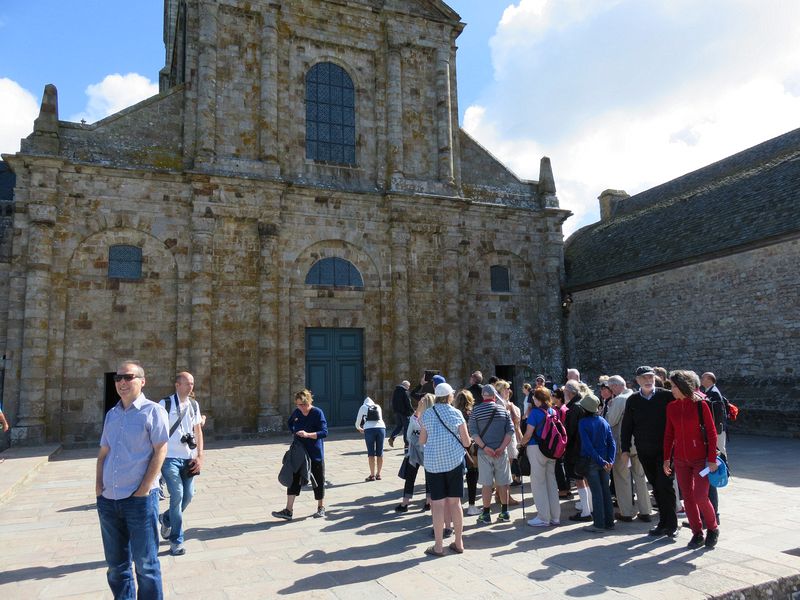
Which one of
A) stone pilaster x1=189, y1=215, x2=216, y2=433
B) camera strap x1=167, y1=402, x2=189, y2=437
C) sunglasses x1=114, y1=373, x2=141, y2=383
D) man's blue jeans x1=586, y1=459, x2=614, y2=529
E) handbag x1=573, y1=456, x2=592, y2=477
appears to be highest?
stone pilaster x1=189, y1=215, x2=216, y2=433

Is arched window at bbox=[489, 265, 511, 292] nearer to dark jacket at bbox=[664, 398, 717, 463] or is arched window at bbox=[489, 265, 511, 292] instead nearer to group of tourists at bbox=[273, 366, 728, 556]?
group of tourists at bbox=[273, 366, 728, 556]

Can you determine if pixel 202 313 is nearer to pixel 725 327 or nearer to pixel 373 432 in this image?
pixel 373 432

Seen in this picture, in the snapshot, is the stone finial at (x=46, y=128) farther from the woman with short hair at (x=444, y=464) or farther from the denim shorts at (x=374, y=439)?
the woman with short hair at (x=444, y=464)

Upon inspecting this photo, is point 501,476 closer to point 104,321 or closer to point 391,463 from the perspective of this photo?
point 391,463

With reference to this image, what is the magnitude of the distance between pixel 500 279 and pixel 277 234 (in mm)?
8284

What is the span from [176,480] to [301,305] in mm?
11597

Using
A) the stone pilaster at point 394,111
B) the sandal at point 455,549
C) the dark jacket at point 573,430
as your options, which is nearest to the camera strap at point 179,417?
the sandal at point 455,549

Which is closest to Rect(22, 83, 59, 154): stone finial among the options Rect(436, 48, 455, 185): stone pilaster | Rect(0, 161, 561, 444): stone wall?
Rect(0, 161, 561, 444): stone wall

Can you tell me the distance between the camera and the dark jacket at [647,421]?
21.1ft

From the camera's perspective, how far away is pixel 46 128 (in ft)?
50.6

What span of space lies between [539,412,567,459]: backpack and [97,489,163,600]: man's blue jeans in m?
4.45

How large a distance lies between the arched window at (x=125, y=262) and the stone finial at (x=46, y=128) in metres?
3.10

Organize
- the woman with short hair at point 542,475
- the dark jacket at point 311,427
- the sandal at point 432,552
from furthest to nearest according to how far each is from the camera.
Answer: the dark jacket at point 311,427 → the woman with short hair at point 542,475 → the sandal at point 432,552

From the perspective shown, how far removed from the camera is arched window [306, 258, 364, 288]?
1794 cm
